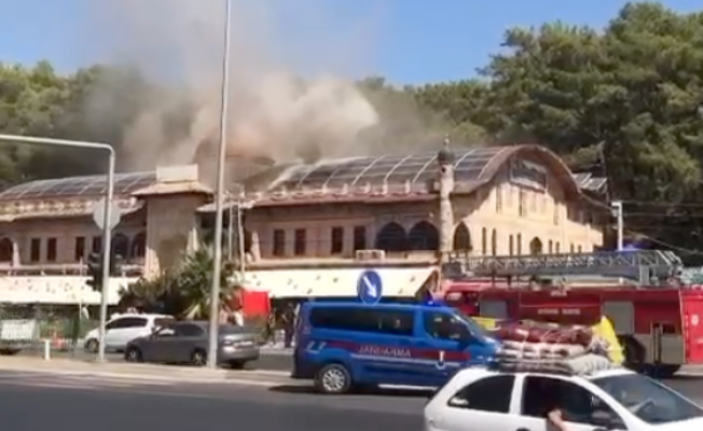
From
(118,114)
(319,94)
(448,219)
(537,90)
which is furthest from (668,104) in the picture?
(118,114)

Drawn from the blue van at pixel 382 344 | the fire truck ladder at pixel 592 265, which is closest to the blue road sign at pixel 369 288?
the blue van at pixel 382 344

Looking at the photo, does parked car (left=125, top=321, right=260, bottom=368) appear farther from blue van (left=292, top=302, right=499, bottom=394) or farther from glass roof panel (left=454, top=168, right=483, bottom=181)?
glass roof panel (left=454, top=168, right=483, bottom=181)

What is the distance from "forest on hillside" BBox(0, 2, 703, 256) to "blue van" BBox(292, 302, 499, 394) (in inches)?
1733

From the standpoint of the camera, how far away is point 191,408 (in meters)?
22.9

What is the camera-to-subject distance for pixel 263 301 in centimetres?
6156

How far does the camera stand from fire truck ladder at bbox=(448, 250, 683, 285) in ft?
123

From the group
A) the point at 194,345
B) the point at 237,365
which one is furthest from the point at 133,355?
the point at 237,365

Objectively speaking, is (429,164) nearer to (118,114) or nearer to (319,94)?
(319,94)

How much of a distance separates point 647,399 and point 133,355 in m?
30.1

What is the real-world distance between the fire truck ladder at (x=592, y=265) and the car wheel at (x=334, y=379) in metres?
13.3

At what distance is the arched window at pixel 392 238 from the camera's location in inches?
2397

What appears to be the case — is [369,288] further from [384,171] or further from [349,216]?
[384,171]

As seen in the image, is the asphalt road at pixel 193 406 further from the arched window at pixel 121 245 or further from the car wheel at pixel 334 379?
the arched window at pixel 121 245

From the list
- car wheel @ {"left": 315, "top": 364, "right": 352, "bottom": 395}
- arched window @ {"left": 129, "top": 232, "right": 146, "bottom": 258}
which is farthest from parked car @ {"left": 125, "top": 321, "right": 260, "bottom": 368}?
arched window @ {"left": 129, "top": 232, "right": 146, "bottom": 258}
